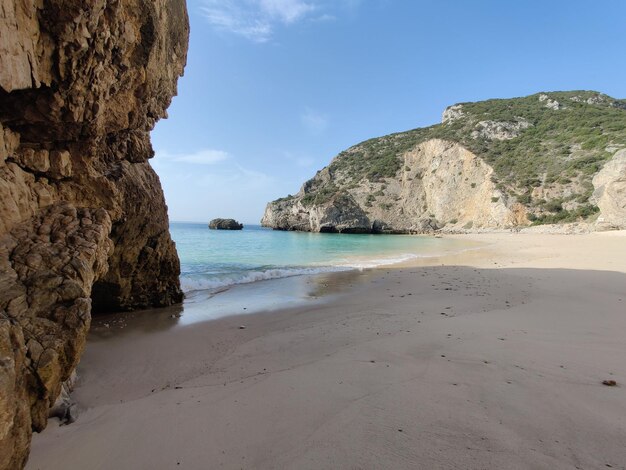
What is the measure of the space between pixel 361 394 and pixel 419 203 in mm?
71370

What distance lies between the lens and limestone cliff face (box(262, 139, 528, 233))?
185ft

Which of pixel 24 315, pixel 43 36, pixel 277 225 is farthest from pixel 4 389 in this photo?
pixel 277 225

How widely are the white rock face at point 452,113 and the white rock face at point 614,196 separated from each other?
50.9m

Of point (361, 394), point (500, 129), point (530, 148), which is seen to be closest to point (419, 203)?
point (530, 148)

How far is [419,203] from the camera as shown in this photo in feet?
232

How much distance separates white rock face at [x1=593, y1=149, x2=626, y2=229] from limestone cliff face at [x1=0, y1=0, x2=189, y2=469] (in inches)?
1715

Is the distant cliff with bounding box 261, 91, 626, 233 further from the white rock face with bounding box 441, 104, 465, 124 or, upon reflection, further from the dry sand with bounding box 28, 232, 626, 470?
the dry sand with bounding box 28, 232, 626, 470

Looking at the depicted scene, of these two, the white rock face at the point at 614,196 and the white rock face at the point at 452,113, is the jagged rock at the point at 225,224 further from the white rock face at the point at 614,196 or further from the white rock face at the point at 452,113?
the white rock face at the point at 452,113

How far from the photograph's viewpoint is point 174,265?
342 inches

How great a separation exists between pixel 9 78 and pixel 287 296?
7.79 meters

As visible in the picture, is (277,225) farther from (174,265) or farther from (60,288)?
(60,288)

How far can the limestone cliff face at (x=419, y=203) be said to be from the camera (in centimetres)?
5650

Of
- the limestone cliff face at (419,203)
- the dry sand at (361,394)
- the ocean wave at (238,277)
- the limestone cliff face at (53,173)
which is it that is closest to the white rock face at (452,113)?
the limestone cliff face at (419,203)

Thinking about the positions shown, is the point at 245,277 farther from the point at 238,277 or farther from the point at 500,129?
the point at 500,129
